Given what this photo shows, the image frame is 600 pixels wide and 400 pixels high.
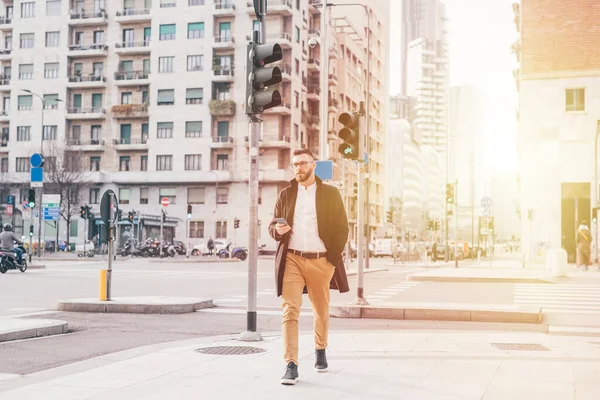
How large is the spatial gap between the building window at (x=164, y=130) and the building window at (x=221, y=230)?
29.5 feet

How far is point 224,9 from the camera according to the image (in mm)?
64562

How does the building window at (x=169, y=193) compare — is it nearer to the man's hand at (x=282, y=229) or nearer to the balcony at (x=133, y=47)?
the balcony at (x=133, y=47)

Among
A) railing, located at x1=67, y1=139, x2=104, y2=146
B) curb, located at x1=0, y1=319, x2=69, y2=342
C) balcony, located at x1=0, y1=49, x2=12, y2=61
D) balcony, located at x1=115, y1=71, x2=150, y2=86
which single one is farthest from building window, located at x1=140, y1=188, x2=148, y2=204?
curb, located at x1=0, y1=319, x2=69, y2=342

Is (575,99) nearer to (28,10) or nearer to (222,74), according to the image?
(222,74)

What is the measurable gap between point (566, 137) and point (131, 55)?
1701 inches

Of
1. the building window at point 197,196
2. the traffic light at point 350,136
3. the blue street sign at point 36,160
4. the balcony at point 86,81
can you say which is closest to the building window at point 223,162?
the building window at point 197,196

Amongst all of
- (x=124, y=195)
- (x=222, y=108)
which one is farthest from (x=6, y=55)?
(x=222, y=108)

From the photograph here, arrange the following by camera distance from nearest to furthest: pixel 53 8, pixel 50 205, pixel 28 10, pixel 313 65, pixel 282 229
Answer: pixel 282 229 → pixel 50 205 → pixel 53 8 → pixel 28 10 → pixel 313 65

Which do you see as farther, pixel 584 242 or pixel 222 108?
pixel 222 108

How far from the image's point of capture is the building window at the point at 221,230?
64.4 metres

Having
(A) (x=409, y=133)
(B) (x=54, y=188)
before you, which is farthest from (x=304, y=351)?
(A) (x=409, y=133)

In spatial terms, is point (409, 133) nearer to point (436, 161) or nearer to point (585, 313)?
point (436, 161)

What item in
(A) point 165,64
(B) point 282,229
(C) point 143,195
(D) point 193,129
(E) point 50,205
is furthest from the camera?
(C) point 143,195

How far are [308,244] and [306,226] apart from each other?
16cm
